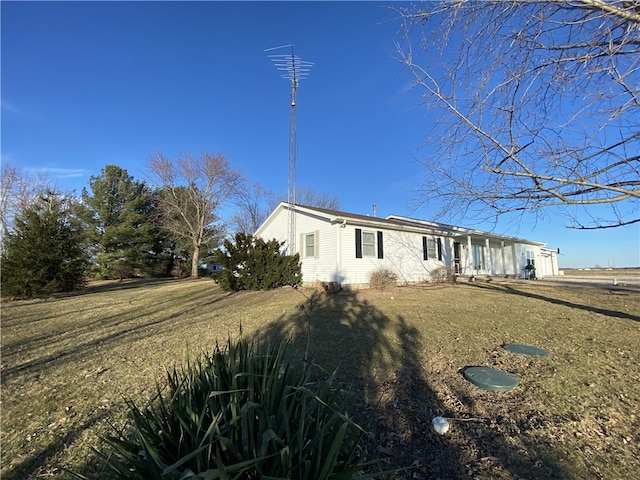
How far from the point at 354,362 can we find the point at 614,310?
25.8ft

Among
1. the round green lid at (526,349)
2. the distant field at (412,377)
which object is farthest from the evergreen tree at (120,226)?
the round green lid at (526,349)

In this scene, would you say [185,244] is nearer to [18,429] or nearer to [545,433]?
[18,429]

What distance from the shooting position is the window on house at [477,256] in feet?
64.9

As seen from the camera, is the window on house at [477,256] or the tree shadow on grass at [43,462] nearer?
the tree shadow on grass at [43,462]

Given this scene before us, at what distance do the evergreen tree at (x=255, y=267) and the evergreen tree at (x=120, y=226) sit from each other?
753 inches

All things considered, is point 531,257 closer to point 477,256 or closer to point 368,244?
point 477,256

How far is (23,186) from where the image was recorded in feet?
80.2

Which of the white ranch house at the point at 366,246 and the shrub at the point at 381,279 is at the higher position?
the white ranch house at the point at 366,246

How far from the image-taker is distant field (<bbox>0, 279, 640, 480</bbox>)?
2.62 meters

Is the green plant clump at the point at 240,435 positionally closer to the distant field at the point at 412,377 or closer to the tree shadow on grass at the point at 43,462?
the distant field at the point at 412,377

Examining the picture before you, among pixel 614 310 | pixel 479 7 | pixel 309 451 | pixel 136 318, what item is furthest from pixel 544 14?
pixel 136 318

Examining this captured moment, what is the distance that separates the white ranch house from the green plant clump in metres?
10.6

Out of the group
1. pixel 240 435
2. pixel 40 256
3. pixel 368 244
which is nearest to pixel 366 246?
pixel 368 244

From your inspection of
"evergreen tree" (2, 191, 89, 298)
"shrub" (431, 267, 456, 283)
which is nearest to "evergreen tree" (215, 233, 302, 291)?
"evergreen tree" (2, 191, 89, 298)
